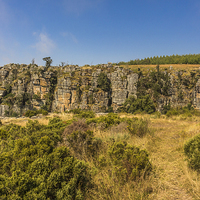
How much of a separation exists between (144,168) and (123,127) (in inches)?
129

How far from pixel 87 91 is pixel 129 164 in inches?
1750

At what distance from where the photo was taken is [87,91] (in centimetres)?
4641

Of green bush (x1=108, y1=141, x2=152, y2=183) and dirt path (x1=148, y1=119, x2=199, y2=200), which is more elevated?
green bush (x1=108, y1=141, x2=152, y2=183)

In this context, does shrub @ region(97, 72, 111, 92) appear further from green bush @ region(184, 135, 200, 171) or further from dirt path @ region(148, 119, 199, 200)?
green bush @ region(184, 135, 200, 171)

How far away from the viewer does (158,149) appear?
4.15 meters

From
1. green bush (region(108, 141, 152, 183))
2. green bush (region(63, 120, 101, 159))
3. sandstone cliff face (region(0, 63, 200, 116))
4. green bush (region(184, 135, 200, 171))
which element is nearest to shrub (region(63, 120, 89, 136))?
green bush (region(63, 120, 101, 159))

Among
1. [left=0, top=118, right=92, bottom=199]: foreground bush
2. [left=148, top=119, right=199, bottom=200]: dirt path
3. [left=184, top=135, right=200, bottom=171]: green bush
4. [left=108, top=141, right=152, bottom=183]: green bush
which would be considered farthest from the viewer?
[left=184, top=135, right=200, bottom=171]: green bush

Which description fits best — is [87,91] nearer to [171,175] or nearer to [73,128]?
[73,128]

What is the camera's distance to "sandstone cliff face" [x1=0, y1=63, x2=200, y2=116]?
43000 mm

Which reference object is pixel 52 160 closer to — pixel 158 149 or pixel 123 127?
pixel 158 149

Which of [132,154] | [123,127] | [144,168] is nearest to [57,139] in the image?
[132,154]

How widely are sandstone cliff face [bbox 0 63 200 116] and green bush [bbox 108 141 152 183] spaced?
132ft

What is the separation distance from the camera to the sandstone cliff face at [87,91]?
43.0 metres

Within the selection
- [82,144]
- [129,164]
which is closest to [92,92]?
[82,144]
